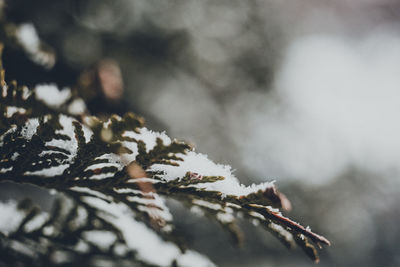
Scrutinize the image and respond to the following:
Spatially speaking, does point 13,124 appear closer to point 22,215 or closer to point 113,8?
point 22,215

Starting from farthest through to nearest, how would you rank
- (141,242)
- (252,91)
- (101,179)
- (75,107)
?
1. (252,91)
2. (141,242)
3. (101,179)
4. (75,107)

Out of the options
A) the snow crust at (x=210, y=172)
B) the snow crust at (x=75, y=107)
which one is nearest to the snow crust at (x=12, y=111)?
the snow crust at (x=75, y=107)

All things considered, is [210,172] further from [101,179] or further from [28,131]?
[28,131]

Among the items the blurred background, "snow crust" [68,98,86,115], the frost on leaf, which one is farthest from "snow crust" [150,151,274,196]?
the blurred background

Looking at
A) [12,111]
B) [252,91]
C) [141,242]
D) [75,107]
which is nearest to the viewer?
A: [75,107]

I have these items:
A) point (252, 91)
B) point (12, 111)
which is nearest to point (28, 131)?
point (12, 111)

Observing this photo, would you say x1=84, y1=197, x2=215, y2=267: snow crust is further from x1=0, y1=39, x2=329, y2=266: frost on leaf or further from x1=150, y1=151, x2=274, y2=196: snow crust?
x1=150, y1=151, x2=274, y2=196: snow crust

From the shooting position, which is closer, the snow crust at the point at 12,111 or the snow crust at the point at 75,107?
the snow crust at the point at 75,107

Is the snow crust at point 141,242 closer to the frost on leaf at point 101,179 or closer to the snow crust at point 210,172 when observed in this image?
the frost on leaf at point 101,179
